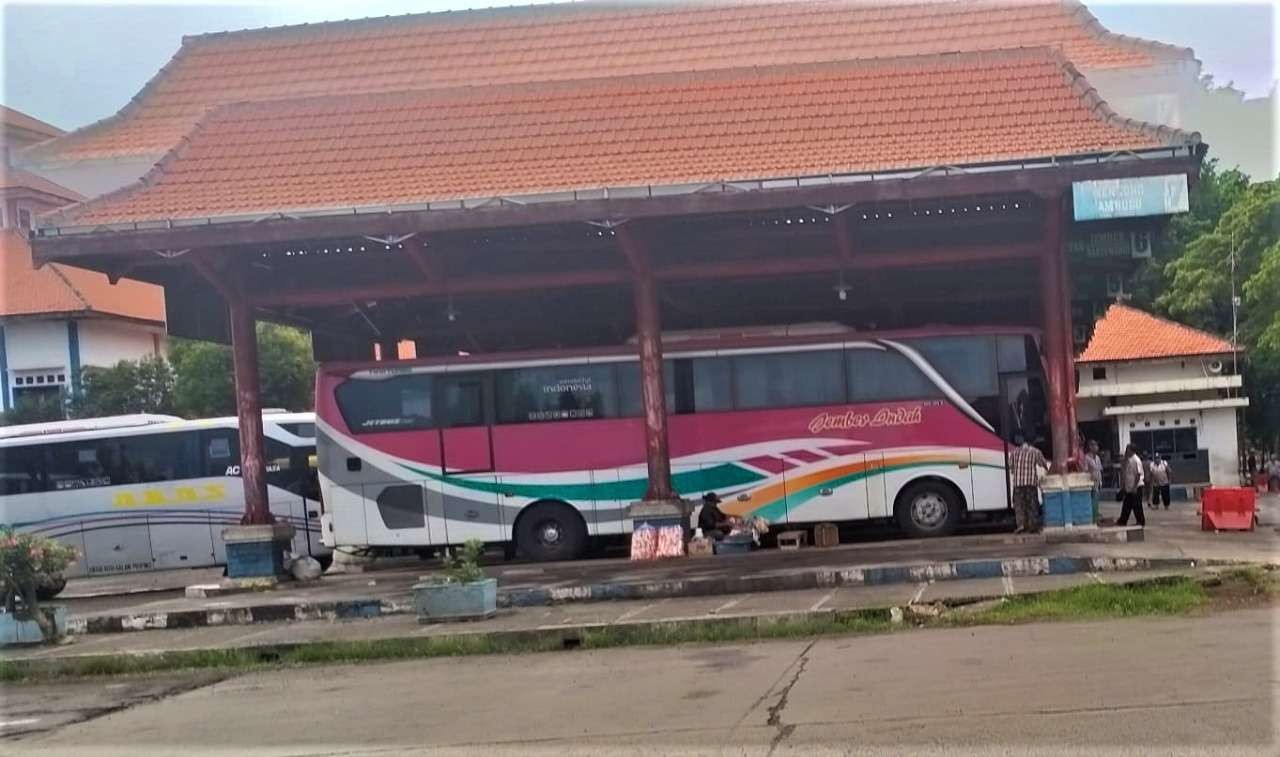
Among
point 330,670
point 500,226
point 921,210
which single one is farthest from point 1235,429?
point 330,670

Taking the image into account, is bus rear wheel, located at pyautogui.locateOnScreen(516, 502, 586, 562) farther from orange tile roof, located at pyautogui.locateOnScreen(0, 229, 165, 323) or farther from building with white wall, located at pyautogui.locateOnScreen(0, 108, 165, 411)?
building with white wall, located at pyautogui.locateOnScreen(0, 108, 165, 411)

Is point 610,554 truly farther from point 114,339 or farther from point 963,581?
point 114,339

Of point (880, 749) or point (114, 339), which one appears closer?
point (880, 749)

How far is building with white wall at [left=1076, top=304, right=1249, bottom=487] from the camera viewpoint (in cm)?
3325

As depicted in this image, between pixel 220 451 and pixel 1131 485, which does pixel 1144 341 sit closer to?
pixel 1131 485

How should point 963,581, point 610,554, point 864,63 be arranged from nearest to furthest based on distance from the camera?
point 963,581 < point 864,63 < point 610,554

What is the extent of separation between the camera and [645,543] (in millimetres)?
14438

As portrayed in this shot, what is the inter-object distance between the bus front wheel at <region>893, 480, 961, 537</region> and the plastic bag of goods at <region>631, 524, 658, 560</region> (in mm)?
3537

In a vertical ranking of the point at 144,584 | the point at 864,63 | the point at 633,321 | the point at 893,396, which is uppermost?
the point at 864,63

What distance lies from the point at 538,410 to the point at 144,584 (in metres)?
7.92

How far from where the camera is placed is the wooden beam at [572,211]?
12.4 meters

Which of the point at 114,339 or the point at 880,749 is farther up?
the point at 114,339

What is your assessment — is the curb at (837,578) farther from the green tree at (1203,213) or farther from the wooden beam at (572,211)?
the green tree at (1203,213)

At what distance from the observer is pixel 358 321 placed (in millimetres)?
18125
